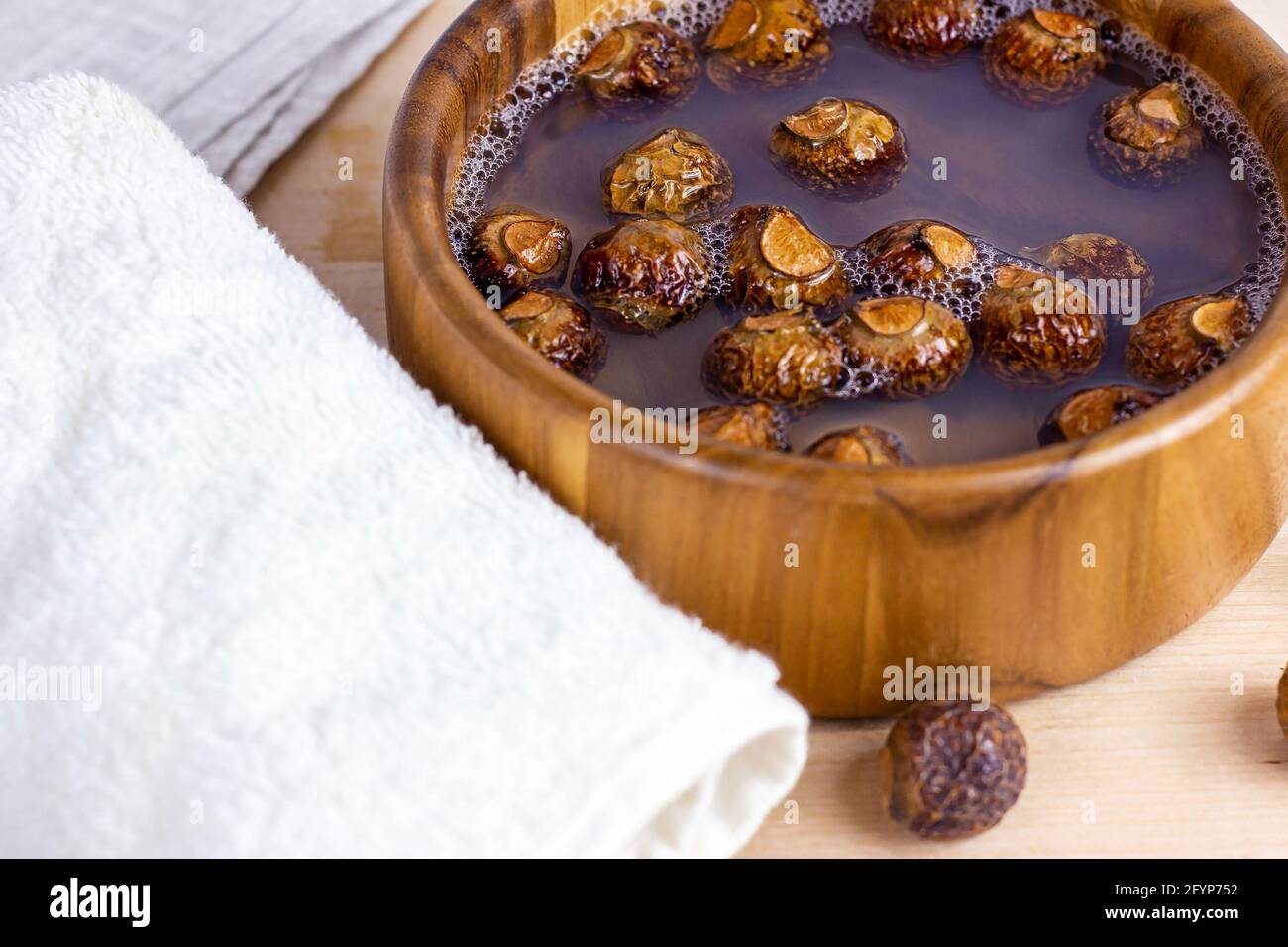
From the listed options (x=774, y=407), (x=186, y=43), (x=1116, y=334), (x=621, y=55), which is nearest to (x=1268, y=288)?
(x=1116, y=334)

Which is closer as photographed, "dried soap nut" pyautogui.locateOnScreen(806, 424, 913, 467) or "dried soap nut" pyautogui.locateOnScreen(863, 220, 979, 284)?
"dried soap nut" pyautogui.locateOnScreen(806, 424, 913, 467)

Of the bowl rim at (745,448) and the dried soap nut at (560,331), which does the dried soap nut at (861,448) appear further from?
the dried soap nut at (560,331)

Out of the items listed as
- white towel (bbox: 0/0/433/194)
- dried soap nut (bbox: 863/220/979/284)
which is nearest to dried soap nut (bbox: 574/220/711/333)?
dried soap nut (bbox: 863/220/979/284)

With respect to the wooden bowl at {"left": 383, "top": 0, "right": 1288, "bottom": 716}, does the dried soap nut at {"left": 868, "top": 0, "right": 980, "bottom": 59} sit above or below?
above

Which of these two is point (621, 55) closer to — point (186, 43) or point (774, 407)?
point (774, 407)

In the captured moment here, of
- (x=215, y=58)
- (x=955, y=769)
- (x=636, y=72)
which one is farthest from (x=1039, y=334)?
(x=215, y=58)

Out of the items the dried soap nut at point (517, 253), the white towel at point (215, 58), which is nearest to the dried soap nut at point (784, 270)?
the dried soap nut at point (517, 253)

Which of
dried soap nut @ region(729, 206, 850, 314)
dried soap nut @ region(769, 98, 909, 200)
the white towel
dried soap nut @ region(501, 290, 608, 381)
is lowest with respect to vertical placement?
the white towel

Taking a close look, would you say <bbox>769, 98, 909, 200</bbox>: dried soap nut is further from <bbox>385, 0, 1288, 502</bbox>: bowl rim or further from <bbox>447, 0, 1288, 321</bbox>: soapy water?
<bbox>385, 0, 1288, 502</bbox>: bowl rim

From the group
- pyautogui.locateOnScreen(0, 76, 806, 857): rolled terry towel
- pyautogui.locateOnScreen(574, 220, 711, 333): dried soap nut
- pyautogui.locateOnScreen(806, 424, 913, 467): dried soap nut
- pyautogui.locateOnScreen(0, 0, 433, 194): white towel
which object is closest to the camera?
pyautogui.locateOnScreen(0, 76, 806, 857): rolled terry towel
